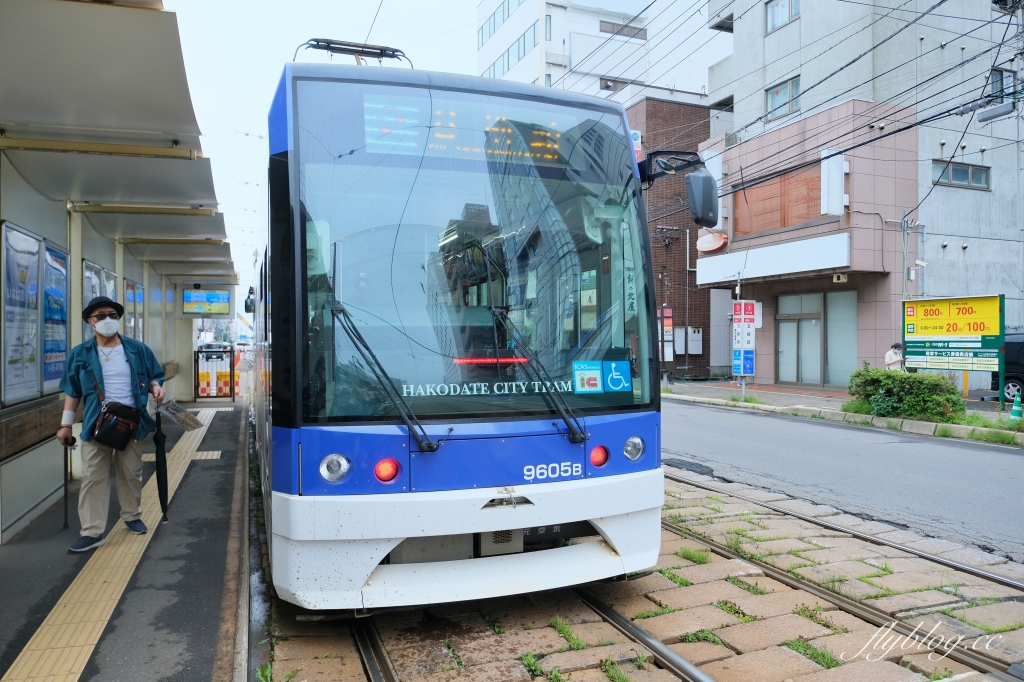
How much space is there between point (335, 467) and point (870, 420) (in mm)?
13775

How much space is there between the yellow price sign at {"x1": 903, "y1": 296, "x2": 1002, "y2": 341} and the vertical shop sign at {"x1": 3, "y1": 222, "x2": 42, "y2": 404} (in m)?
15.0

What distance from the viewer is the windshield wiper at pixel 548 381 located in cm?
406

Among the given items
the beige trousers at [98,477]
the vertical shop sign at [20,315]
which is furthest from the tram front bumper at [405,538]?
the vertical shop sign at [20,315]

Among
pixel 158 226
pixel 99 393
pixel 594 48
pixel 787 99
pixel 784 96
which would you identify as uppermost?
pixel 594 48

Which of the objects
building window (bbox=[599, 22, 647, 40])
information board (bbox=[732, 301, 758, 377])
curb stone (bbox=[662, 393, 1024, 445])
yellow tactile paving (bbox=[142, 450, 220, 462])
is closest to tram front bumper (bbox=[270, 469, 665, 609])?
yellow tactile paving (bbox=[142, 450, 220, 462])

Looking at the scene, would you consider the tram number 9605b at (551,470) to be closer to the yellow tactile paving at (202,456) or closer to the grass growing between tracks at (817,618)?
the grass growing between tracks at (817,618)

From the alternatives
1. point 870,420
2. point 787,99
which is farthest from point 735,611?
point 787,99

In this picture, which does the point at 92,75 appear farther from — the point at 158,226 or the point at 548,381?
the point at 158,226

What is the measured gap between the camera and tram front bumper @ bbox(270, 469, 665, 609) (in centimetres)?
368

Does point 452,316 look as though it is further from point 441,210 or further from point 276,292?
point 276,292

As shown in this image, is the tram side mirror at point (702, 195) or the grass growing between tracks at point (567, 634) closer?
the grass growing between tracks at point (567, 634)

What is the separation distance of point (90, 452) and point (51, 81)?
8.96ft

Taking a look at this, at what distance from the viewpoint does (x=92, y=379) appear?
577cm

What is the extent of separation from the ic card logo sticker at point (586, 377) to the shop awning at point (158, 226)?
7.28 m
